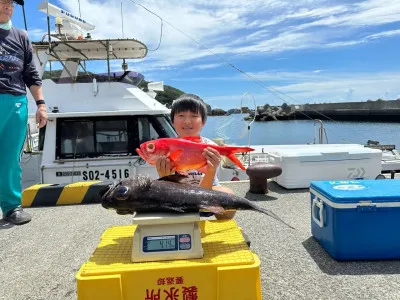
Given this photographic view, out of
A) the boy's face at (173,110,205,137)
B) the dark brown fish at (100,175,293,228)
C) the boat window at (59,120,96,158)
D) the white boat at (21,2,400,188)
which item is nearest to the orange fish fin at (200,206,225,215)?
the dark brown fish at (100,175,293,228)

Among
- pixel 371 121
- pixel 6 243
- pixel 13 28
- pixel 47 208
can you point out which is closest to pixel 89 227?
pixel 6 243

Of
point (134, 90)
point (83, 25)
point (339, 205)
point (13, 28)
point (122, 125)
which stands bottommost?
point (339, 205)

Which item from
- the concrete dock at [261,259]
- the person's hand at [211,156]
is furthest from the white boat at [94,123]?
the person's hand at [211,156]

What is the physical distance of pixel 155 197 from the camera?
1959 mm

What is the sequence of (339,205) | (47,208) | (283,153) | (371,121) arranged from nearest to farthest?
1. (339,205)
2. (47,208)
3. (283,153)
4. (371,121)

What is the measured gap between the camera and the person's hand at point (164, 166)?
223 cm

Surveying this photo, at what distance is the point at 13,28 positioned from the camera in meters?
3.91

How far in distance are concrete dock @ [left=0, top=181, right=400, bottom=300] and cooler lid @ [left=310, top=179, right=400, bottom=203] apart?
0.52m

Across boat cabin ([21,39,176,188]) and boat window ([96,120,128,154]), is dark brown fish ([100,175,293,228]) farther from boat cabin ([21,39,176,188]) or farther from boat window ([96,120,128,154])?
boat window ([96,120,128,154])

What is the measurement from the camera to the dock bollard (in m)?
5.10

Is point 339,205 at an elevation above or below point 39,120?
below

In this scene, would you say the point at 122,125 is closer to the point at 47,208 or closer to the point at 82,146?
the point at 82,146

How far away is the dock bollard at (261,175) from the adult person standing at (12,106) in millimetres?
3012

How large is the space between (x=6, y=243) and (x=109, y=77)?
14.9 ft
